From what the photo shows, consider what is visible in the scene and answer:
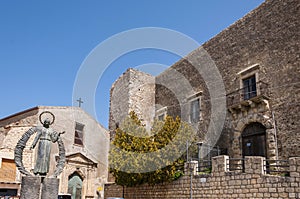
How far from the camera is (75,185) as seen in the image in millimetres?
16906

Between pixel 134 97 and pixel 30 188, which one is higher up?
pixel 134 97

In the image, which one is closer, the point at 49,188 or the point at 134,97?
the point at 49,188

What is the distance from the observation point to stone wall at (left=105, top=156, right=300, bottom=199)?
7.46 metres

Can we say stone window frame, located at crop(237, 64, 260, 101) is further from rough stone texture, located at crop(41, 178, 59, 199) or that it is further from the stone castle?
rough stone texture, located at crop(41, 178, 59, 199)

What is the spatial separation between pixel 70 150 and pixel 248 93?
33.7 ft

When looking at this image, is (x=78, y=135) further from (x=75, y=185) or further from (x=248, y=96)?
(x=248, y=96)

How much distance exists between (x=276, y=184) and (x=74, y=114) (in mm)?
12762

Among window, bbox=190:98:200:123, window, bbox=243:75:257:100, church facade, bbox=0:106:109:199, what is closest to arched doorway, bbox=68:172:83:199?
church facade, bbox=0:106:109:199

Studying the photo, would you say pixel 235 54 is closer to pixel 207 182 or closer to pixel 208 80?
pixel 208 80

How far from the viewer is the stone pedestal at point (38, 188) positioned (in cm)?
595

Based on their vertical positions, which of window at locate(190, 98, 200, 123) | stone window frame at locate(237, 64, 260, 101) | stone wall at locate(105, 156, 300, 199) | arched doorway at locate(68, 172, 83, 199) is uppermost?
stone window frame at locate(237, 64, 260, 101)

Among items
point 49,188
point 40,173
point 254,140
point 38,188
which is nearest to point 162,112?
point 254,140

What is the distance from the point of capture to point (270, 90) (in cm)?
1111

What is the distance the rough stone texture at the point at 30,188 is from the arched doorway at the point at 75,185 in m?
11.1
